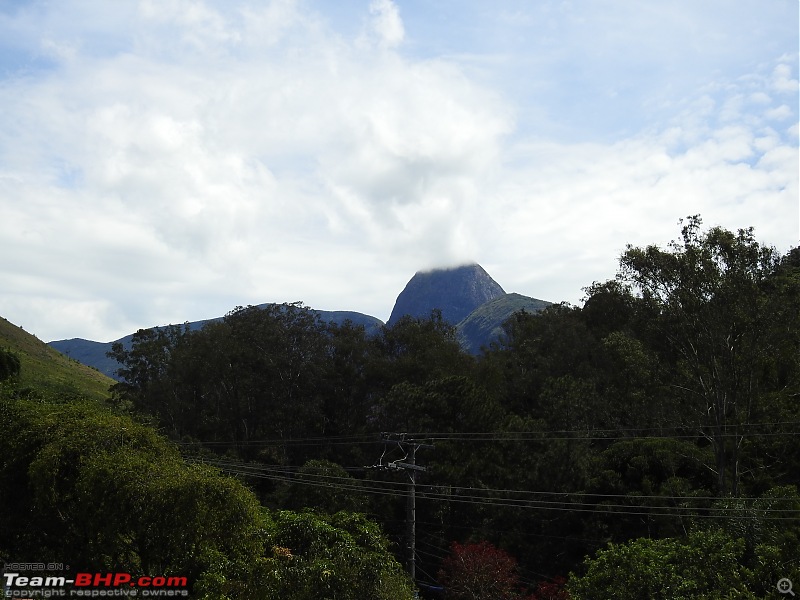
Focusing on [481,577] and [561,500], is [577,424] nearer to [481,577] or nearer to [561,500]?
[561,500]

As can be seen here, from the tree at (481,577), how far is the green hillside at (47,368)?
48.0 metres

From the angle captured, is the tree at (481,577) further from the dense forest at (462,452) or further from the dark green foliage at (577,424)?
the dark green foliage at (577,424)

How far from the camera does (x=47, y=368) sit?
7938cm

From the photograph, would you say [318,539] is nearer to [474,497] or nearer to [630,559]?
[630,559]

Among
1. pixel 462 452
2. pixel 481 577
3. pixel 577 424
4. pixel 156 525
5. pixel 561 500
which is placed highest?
pixel 577 424

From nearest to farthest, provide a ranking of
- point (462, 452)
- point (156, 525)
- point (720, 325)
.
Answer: point (156, 525) → point (720, 325) → point (462, 452)

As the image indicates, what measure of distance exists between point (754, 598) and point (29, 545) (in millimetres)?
20059

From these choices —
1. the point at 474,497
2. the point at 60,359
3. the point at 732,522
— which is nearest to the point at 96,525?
the point at 732,522

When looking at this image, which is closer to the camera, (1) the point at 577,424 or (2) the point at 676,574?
(2) the point at 676,574

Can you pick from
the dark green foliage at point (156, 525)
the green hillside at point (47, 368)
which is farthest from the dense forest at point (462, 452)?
the green hillside at point (47, 368)

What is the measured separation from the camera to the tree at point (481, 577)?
28.3 meters

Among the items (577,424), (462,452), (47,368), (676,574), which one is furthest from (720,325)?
(47,368)

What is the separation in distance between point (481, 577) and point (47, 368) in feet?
220

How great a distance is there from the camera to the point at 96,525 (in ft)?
58.2
